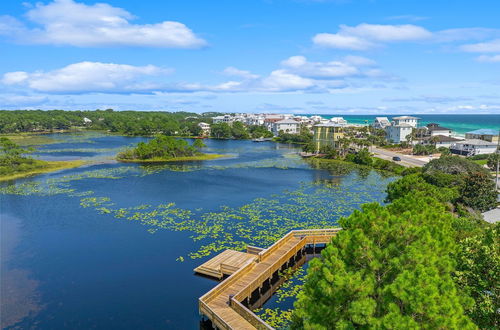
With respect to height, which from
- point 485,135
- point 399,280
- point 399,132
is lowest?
point 399,280

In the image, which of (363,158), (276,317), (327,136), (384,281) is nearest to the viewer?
(384,281)

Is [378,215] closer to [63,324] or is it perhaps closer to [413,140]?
[63,324]

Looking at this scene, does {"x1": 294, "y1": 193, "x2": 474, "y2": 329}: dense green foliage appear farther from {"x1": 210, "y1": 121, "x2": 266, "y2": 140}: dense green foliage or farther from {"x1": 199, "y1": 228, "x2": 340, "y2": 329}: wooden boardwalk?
{"x1": 210, "y1": 121, "x2": 266, "y2": 140}: dense green foliage

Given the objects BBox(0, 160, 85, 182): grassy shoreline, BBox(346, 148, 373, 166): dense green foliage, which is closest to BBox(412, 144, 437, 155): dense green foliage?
BBox(346, 148, 373, 166): dense green foliage

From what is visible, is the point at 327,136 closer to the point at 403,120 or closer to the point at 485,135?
the point at 485,135

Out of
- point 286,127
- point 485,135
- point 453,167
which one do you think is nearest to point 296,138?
point 286,127

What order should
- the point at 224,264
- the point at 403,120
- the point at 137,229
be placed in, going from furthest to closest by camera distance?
the point at 403,120 → the point at 137,229 → the point at 224,264
